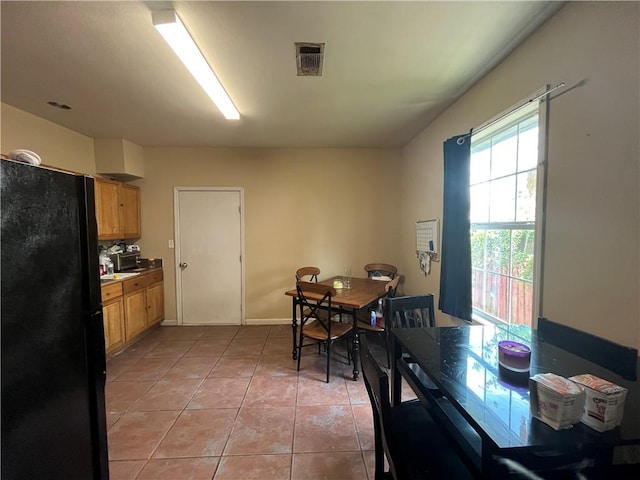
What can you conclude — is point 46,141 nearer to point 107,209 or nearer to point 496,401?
point 107,209

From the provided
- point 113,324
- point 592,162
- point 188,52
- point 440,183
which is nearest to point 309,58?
point 188,52

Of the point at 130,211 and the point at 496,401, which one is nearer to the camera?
the point at 496,401

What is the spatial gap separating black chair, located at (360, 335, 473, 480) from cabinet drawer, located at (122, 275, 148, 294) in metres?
3.21

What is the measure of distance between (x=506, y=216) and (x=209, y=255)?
3721mm

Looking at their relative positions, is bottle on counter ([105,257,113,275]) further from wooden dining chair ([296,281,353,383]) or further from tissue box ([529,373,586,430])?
tissue box ([529,373,586,430])

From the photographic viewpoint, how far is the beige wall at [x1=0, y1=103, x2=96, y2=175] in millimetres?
2582

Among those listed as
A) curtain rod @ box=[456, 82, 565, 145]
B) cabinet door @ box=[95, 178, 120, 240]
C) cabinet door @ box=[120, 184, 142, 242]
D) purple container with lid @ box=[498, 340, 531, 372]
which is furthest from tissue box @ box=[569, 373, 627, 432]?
cabinet door @ box=[120, 184, 142, 242]

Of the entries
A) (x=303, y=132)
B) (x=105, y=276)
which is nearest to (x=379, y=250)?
(x=303, y=132)

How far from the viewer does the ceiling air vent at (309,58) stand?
5.79 feet

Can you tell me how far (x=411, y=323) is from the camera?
2.00 meters

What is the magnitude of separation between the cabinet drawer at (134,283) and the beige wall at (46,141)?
1.45 m

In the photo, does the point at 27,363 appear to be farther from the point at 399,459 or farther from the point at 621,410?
the point at 621,410

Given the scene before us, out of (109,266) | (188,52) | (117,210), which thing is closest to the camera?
(188,52)

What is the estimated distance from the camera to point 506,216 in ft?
6.84
